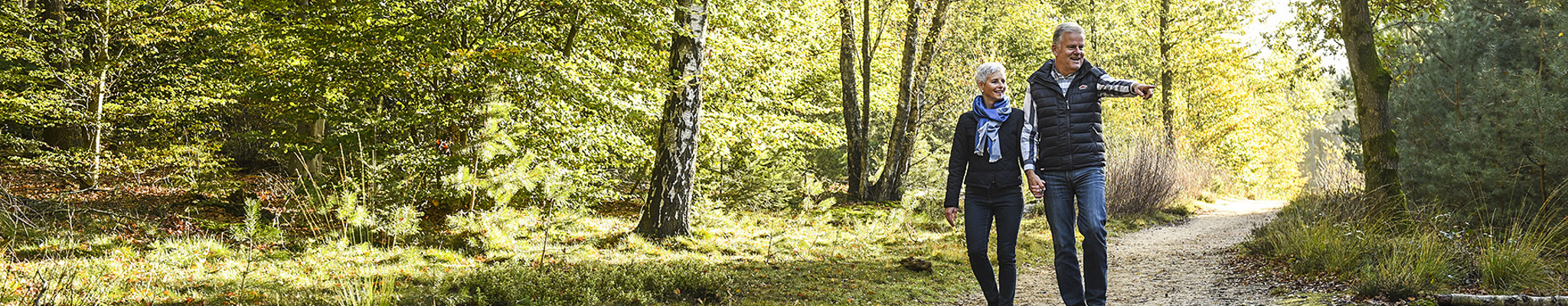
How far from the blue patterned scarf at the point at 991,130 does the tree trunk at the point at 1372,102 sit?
221 inches

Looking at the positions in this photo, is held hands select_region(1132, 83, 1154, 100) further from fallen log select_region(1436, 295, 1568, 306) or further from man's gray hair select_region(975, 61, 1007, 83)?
fallen log select_region(1436, 295, 1568, 306)

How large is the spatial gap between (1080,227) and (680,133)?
4717 mm

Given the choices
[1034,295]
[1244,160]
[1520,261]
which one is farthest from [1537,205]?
[1244,160]

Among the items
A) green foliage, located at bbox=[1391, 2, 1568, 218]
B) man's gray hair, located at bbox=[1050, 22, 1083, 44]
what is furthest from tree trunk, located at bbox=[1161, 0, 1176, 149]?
man's gray hair, located at bbox=[1050, 22, 1083, 44]

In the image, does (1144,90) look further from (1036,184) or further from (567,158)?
(567,158)

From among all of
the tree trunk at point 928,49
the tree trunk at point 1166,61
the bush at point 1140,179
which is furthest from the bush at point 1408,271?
the tree trunk at point 1166,61

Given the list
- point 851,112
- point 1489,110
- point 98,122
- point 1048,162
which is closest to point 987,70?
point 1048,162

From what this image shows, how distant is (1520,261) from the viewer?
476 cm

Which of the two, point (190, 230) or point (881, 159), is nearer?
point (190, 230)

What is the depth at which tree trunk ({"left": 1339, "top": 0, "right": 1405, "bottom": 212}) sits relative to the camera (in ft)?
25.3

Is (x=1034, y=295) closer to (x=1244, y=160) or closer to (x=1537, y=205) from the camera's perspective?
(x=1537, y=205)

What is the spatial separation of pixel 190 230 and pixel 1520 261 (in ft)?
35.6

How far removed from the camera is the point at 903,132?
544 inches

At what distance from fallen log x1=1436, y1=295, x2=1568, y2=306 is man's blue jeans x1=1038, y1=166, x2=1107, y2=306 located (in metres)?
1.55
